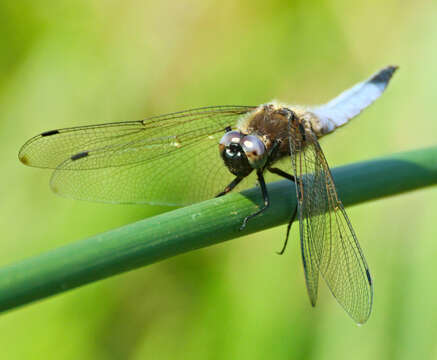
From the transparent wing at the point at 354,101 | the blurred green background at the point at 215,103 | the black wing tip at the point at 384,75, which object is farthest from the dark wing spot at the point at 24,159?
the black wing tip at the point at 384,75

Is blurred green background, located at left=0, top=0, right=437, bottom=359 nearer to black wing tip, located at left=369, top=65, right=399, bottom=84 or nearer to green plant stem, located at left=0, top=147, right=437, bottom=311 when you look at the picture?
black wing tip, located at left=369, top=65, right=399, bottom=84

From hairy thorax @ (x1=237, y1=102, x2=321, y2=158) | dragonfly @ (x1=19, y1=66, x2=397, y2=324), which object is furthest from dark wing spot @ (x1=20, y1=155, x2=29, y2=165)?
hairy thorax @ (x1=237, y1=102, x2=321, y2=158)

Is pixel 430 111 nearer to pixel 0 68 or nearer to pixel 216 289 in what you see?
pixel 216 289

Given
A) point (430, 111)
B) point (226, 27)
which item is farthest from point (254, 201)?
point (226, 27)

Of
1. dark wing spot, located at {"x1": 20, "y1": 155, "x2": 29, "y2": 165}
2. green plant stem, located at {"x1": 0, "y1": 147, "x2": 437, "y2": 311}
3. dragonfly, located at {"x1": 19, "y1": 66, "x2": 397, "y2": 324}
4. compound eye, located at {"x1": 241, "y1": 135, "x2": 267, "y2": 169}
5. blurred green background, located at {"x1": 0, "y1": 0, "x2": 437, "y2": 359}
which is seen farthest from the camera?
blurred green background, located at {"x1": 0, "y1": 0, "x2": 437, "y2": 359}

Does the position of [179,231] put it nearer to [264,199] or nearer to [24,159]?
[264,199]

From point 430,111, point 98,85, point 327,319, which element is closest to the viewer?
point 327,319

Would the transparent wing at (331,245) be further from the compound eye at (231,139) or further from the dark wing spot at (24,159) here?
the dark wing spot at (24,159)
